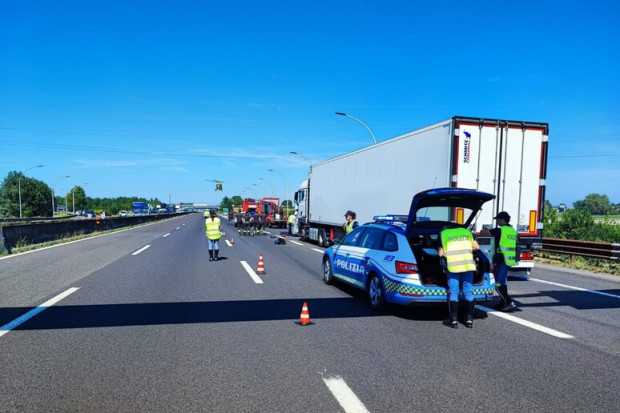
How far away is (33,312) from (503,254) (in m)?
7.64

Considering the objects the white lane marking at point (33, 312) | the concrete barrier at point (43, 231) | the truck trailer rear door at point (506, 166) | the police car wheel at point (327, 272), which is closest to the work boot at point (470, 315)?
the police car wheel at point (327, 272)

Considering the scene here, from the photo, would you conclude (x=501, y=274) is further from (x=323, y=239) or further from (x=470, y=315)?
(x=323, y=239)

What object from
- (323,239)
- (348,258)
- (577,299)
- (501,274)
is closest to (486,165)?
(577,299)

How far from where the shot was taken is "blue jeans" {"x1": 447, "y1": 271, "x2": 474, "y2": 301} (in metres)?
6.39

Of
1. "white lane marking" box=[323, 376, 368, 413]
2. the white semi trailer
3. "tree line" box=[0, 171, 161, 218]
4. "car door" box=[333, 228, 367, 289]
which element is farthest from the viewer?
"tree line" box=[0, 171, 161, 218]

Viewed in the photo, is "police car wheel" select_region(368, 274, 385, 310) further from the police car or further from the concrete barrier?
the concrete barrier

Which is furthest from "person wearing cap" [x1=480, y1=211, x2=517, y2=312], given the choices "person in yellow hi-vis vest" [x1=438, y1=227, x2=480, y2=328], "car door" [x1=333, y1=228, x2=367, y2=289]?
"car door" [x1=333, y1=228, x2=367, y2=289]

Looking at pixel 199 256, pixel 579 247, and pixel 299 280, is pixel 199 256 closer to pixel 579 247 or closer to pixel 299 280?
pixel 299 280

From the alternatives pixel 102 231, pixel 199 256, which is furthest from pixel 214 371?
pixel 102 231

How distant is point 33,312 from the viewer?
22.5ft

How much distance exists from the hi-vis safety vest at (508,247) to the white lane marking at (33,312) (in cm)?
744

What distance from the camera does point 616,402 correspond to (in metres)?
3.80

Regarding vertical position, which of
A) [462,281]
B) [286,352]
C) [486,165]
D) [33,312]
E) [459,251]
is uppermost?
[486,165]

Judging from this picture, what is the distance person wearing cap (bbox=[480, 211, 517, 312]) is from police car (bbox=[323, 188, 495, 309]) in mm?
532
